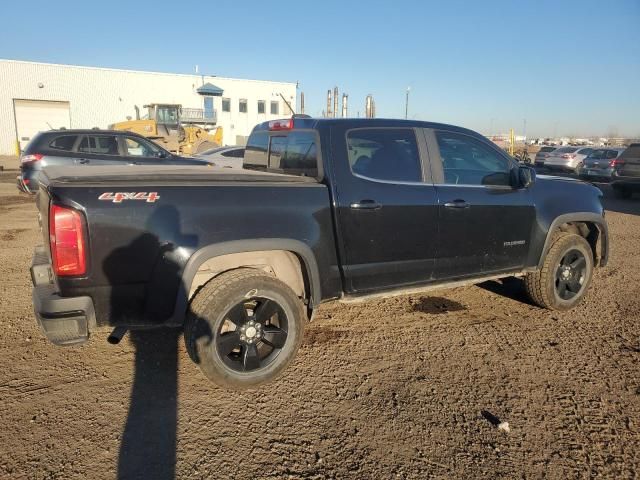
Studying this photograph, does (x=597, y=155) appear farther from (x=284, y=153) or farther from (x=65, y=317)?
(x=65, y=317)

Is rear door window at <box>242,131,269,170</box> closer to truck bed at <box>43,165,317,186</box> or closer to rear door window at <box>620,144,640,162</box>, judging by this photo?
truck bed at <box>43,165,317,186</box>

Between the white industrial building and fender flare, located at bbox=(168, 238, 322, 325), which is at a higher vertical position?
the white industrial building

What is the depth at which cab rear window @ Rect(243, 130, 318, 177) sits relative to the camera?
3.63 meters

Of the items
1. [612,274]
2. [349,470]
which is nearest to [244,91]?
[612,274]

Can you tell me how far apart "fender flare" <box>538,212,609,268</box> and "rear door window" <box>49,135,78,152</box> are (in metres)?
9.27

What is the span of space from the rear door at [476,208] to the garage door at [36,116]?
133 feet

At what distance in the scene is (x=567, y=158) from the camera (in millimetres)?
22766

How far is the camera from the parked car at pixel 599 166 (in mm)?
17625

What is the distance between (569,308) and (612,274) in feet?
6.18

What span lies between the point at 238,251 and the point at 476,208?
2.19 meters

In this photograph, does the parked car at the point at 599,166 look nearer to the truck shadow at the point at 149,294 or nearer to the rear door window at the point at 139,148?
the rear door window at the point at 139,148

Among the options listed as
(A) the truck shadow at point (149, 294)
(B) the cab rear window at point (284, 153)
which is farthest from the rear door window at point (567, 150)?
(A) the truck shadow at point (149, 294)

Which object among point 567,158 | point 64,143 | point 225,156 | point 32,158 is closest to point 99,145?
point 64,143

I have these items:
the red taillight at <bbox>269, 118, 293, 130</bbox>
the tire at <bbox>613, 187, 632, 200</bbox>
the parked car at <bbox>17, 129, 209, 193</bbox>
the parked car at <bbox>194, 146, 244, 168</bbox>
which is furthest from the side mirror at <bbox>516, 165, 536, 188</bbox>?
the tire at <bbox>613, 187, 632, 200</bbox>
